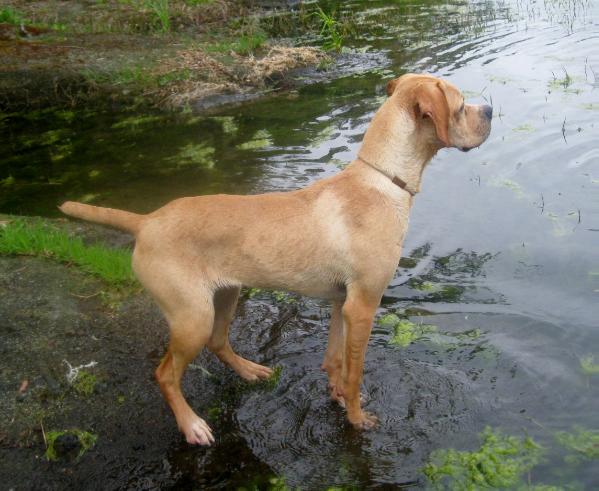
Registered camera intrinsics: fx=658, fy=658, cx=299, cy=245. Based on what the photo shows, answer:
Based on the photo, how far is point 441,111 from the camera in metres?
3.80

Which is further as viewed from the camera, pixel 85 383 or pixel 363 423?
pixel 85 383

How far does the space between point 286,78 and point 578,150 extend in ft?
17.3

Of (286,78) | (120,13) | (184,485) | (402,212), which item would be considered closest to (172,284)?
(184,485)

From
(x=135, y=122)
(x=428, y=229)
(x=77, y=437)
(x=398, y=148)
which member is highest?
(x=398, y=148)

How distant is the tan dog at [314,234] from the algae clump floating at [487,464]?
650 mm

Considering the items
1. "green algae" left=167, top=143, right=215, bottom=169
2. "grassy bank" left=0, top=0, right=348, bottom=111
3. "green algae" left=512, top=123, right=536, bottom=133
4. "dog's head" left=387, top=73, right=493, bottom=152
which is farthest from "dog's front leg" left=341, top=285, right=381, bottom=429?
"grassy bank" left=0, top=0, right=348, bottom=111

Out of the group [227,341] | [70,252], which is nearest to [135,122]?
[70,252]

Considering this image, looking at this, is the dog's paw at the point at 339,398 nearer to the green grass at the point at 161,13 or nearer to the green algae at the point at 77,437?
the green algae at the point at 77,437

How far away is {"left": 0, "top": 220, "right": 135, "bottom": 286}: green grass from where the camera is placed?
5.54m

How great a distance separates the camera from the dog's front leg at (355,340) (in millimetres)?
3980

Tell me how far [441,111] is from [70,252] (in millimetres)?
3536

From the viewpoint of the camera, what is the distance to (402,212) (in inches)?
157

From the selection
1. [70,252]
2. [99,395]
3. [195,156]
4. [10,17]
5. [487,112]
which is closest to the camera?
[487,112]

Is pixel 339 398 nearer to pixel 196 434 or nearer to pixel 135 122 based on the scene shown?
pixel 196 434
